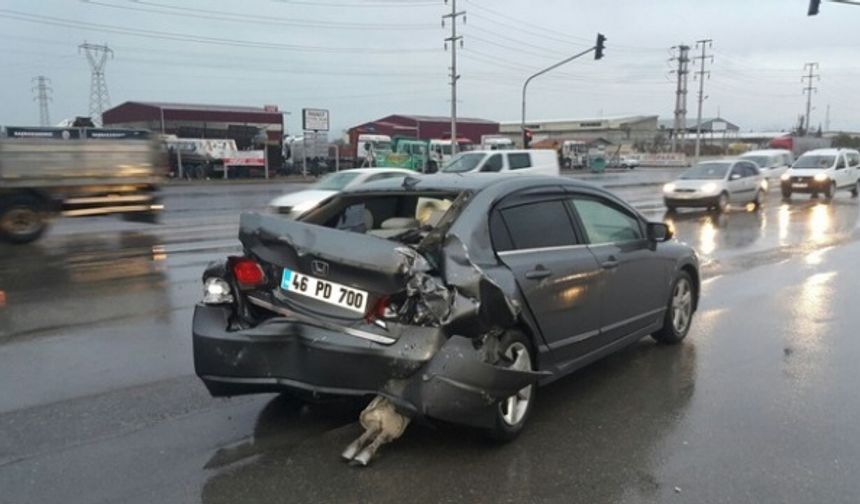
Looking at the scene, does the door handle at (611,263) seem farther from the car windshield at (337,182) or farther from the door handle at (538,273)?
the car windshield at (337,182)

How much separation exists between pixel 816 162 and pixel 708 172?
7.96 metres

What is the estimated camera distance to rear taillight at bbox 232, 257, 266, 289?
4320 mm

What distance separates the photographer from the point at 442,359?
12.8 feet

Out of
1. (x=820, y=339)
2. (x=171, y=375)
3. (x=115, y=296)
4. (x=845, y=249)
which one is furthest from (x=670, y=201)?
(x=171, y=375)

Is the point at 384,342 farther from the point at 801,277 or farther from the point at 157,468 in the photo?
the point at 801,277

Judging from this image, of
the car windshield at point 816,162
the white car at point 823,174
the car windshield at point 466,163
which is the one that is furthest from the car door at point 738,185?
the car windshield at point 466,163

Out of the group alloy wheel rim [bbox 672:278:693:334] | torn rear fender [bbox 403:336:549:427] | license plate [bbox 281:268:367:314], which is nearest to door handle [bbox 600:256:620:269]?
alloy wheel rim [bbox 672:278:693:334]

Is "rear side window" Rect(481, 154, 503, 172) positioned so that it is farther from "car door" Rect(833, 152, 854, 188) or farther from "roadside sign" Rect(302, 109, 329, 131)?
"roadside sign" Rect(302, 109, 329, 131)

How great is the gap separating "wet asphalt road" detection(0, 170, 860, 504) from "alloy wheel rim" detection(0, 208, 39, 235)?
19.7 feet

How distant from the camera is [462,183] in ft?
15.9

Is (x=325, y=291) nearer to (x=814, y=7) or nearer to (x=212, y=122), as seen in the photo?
(x=814, y=7)

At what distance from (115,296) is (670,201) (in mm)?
16728

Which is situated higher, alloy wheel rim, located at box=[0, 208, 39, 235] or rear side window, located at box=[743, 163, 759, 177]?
rear side window, located at box=[743, 163, 759, 177]

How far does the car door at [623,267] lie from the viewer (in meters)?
5.37
